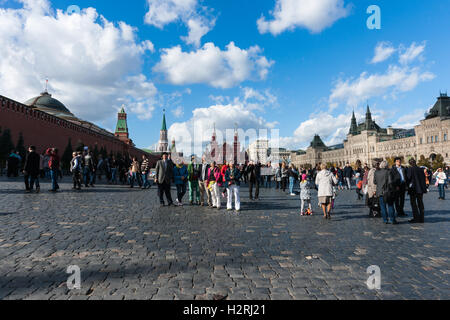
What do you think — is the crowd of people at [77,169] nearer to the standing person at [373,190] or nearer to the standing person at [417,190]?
the standing person at [373,190]

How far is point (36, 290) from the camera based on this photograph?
3.13m

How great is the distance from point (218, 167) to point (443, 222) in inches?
243

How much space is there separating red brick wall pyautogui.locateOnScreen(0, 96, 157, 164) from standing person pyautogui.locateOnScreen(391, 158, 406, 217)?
27.9m

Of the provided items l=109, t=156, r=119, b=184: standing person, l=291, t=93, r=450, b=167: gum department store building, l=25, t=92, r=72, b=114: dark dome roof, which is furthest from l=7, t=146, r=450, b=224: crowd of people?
l=25, t=92, r=72, b=114: dark dome roof

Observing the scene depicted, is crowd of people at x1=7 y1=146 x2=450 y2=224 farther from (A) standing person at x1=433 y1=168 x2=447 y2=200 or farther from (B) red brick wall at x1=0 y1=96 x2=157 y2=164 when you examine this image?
(B) red brick wall at x1=0 y1=96 x2=157 y2=164

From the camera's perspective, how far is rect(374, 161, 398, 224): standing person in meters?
7.50

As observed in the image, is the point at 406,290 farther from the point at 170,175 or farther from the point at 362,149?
the point at 362,149

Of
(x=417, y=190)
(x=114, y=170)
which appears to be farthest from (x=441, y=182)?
(x=114, y=170)

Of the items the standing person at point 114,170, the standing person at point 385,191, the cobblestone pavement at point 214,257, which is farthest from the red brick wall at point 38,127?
the standing person at point 385,191

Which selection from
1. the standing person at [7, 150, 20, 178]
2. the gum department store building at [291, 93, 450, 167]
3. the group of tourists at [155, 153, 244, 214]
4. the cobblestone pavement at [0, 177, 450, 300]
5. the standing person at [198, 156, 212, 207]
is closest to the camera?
the cobblestone pavement at [0, 177, 450, 300]

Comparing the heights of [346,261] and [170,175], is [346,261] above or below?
below

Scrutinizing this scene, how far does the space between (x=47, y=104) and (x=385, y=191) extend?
76608 mm

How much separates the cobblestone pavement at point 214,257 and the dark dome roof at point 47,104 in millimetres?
69628

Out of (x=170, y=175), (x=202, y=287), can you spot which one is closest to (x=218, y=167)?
(x=170, y=175)
